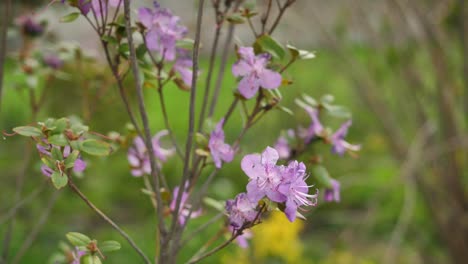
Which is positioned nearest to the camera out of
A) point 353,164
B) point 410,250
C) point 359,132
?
point 410,250

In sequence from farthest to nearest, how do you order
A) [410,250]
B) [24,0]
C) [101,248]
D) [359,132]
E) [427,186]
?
[359,132] → [410,250] → [427,186] → [24,0] → [101,248]

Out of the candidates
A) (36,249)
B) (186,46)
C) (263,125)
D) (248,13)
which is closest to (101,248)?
(186,46)

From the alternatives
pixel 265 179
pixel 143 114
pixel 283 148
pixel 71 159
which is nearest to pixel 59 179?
pixel 71 159

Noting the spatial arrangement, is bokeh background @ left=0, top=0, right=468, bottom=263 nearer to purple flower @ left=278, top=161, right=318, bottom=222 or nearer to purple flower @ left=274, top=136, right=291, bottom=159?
purple flower @ left=274, top=136, right=291, bottom=159

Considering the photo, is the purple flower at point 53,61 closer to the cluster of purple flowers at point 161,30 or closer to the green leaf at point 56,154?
the cluster of purple flowers at point 161,30

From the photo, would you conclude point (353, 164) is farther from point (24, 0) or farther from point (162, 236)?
point (162, 236)
